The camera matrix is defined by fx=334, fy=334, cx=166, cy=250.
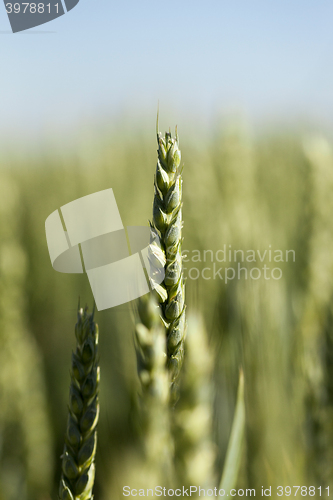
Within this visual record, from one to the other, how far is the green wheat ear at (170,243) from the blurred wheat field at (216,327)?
0.11 feet

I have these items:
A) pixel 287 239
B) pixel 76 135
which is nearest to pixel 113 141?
pixel 76 135

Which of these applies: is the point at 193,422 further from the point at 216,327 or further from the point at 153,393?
the point at 216,327

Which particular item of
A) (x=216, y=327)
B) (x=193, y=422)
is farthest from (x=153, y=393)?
(x=216, y=327)

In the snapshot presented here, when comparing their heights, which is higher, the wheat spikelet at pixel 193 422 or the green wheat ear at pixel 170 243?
the green wheat ear at pixel 170 243

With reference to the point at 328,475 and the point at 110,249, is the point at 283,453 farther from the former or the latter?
the point at 110,249

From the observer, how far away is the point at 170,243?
29cm

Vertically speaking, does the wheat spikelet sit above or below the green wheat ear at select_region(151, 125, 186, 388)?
below

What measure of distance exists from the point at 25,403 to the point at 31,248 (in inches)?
18.7

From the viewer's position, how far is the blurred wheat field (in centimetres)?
40

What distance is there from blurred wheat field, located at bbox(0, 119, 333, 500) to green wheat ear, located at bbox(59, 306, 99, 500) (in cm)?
3

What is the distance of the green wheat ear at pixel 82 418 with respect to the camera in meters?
0.26

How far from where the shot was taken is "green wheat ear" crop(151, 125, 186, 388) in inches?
Result: 11.3

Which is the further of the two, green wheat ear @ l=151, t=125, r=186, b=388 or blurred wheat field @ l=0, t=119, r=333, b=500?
blurred wheat field @ l=0, t=119, r=333, b=500

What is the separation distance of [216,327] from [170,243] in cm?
15
